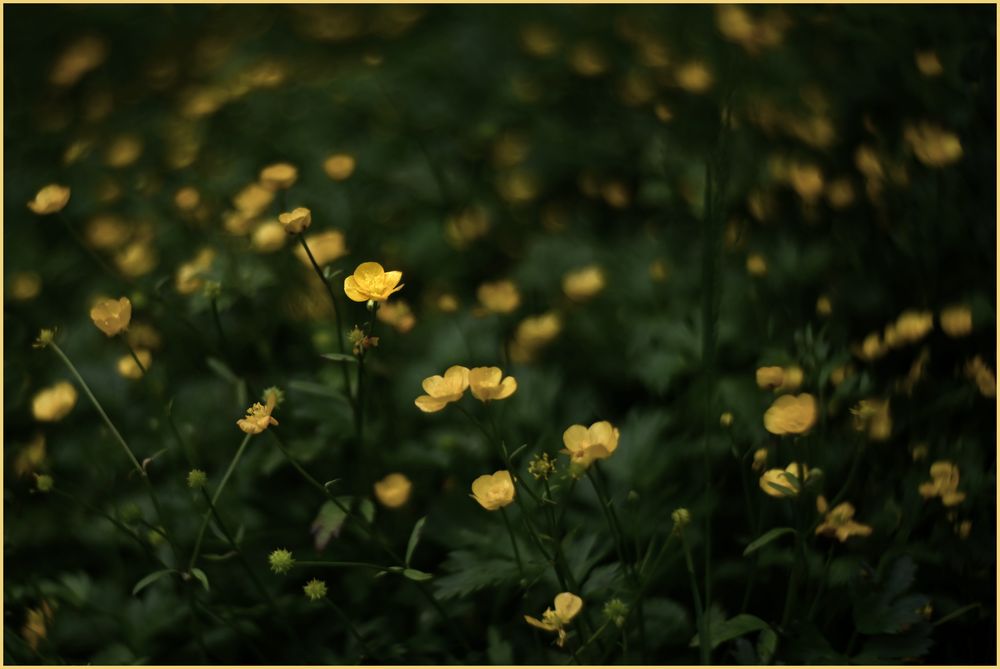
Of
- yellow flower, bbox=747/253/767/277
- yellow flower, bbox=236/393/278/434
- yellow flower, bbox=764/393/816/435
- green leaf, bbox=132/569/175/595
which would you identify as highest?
yellow flower, bbox=764/393/816/435

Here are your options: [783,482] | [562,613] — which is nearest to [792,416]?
[783,482]

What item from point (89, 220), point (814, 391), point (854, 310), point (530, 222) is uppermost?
point (814, 391)

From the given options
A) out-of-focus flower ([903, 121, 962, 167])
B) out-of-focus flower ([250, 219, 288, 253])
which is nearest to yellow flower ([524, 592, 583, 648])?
out-of-focus flower ([250, 219, 288, 253])

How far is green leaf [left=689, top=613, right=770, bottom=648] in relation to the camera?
3.84ft

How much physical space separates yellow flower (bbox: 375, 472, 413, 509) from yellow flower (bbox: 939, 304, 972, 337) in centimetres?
97

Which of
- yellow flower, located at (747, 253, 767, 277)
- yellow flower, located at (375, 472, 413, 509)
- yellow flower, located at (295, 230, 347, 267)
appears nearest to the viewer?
yellow flower, located at (375, 472, 413, 509)

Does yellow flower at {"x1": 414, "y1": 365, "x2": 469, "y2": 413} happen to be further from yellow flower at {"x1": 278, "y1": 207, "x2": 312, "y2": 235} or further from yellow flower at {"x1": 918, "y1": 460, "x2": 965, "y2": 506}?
yellow flower at {"x1": 918, "y1": 460, "x2": 965, "y2": 506}

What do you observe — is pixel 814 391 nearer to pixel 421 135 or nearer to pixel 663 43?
pixel 421 135

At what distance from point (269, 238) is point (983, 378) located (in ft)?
4.33

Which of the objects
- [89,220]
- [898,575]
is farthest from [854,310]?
[89,220]

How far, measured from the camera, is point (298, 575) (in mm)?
1527

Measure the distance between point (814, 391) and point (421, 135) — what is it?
1371 millimetres

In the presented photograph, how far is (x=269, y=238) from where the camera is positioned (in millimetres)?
1811

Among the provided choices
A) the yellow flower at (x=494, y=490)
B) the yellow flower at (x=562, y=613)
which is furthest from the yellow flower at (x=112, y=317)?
the yellow flower at (x=562, y=613)
